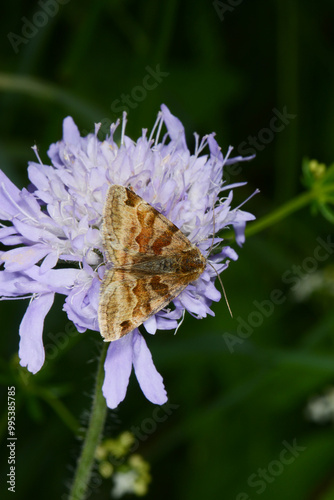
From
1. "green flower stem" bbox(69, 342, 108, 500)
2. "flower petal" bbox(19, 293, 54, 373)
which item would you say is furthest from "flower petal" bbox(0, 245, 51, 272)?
"green flower stem" bbox(69, 342, 108, 500)

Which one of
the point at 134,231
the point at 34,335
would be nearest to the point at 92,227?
the point at 134,231

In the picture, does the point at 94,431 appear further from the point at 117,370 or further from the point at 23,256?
the point at 23,256

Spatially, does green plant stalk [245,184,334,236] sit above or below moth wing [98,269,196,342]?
above

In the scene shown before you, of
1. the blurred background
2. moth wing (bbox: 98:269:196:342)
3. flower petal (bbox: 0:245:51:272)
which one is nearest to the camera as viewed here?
moth wing (bbox: 98:269:196:342)

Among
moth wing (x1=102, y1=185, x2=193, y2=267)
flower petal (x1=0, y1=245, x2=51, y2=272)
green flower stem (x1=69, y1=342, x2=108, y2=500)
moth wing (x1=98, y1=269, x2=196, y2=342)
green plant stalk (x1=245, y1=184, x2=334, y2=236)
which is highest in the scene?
green plant stalk (x1=245, y1=184, x2=334, y2=236)

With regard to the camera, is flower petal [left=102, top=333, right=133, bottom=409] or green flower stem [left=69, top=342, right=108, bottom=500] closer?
flower petal [left=102, top=333, right=133, bottom=409]

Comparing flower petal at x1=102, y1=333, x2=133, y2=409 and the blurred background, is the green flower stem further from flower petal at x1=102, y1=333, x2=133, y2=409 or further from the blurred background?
the blurred background

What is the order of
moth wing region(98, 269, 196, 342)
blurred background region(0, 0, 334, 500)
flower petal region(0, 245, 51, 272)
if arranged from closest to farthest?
1. moth wing region(98, 269, 196, 342)
2. flower petal region(0, 245, 51, 272)
3. blurred background region(0, 0, 334, 500)
